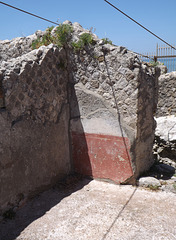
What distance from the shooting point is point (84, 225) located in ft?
9.64

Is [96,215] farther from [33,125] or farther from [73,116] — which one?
[73,116]

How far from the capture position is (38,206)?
3.43 metres

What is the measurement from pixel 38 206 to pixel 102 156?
1.31 m

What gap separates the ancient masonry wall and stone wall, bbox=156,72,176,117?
3.48m

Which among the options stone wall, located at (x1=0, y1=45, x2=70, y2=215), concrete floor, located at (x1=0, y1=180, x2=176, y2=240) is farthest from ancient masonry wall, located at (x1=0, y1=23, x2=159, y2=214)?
concrete floor, located at (x1=0, y1=180, x2=176, y2=240)

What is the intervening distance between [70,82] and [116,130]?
3.84 ft

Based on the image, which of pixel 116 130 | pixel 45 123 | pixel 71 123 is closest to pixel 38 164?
pixel 45 123

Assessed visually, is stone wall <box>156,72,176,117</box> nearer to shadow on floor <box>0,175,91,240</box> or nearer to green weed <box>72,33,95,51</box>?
green weed <box>72,33,95,51</box>

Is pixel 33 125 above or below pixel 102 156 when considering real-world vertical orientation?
above

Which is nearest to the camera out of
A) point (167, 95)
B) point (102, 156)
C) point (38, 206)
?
point (38, 206)

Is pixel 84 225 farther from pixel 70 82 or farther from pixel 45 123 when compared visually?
pixel 70 82

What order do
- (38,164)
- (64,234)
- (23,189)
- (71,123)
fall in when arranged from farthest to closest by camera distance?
(71,123) → (38,164) → (23,189) → (64,234)

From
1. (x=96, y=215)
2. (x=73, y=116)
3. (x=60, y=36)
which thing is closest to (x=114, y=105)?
(x=73, y=116)

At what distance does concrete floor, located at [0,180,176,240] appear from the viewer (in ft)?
9.07
